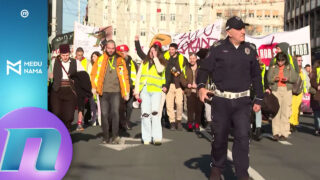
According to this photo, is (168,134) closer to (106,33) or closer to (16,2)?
(16,2)

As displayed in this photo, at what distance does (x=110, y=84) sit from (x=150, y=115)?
959 millimetres

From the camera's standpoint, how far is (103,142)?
9.72 metres

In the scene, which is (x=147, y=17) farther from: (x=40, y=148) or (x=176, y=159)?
(x=40, y=148)

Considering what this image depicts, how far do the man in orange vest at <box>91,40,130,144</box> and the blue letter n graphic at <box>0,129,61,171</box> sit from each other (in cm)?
456

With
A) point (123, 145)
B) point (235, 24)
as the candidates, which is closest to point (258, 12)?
point (123, 145)

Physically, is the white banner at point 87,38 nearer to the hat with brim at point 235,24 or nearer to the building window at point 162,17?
the hat with brim at point 235,24

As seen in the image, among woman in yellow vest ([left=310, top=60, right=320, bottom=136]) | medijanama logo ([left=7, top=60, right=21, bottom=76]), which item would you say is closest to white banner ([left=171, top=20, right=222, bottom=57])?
woman in yellow vest ([left=310, top=60, right=320, bottom=136])

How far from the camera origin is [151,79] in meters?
9.66

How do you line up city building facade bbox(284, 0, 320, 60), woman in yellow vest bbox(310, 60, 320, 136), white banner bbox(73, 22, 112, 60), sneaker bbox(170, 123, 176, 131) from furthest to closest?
city building facade bbox(284, 0, 320, 60)
white banner bbox(73, 22, 112, 60)
sneaker bbox(170, 123, 176, 131)
woman in yellow vest bbox(310, 60, 320, 136)

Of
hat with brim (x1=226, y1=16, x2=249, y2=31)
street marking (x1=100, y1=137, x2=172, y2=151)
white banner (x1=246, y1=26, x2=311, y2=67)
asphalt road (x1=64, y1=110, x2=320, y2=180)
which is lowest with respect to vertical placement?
asphalt road (x1=64, y1=110, x2=320, y2=180)

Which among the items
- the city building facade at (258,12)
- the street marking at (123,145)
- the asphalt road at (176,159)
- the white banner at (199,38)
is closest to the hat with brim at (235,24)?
the asphalt road at (176,159)

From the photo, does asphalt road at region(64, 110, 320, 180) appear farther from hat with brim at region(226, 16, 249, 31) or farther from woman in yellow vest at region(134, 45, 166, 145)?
hat with brim at region(226, 16, 249, 31)

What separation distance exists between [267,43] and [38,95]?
14.5m

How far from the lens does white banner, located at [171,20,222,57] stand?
696 inches
